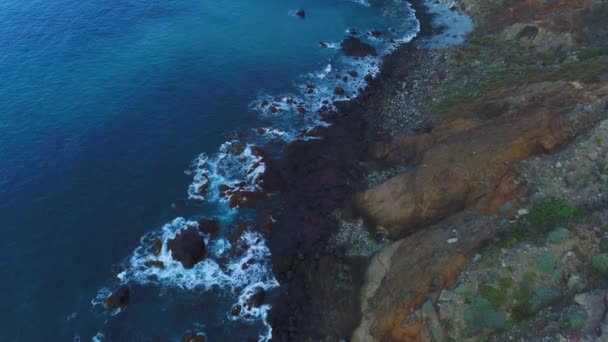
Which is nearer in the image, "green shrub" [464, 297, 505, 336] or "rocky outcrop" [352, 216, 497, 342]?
"green shrub" [464, 297, 505, 336]

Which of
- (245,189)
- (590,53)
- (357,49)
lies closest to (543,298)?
(245,189)

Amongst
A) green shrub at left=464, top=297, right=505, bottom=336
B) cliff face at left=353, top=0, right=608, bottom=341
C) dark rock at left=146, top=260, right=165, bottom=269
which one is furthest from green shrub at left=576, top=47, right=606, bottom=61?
dark rock at left=146, top=260, right=165, bottom=269

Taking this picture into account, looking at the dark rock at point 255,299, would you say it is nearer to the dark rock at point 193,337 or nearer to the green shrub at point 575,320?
the dark rock at point 193,337

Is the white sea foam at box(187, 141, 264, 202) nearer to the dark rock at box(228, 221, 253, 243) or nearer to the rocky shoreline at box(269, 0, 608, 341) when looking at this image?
the rocky shoreline at box(269, 0, 608, 341)

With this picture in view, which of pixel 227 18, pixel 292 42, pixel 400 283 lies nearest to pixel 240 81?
pixel 292 42

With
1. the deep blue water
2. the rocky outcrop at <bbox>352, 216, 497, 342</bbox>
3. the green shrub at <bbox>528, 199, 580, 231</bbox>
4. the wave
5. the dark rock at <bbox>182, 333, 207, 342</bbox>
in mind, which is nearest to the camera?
the green shrub at <bbox>528, 199, 580, 231</bbox>

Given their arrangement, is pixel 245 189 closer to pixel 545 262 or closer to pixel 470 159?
pixel 470 159
